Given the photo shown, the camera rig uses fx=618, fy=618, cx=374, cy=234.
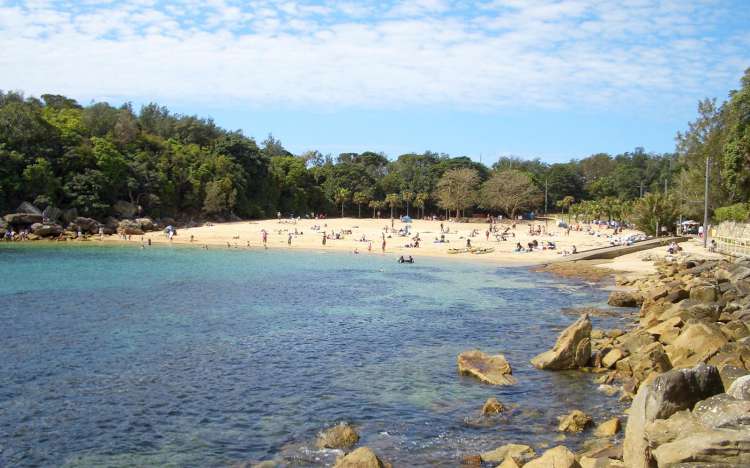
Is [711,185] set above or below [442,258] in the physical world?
above

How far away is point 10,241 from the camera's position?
6381 centimetres

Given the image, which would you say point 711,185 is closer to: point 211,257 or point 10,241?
point 211,257

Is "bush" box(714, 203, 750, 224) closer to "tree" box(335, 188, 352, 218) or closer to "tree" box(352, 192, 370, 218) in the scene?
"tree" box(352, 192, 370, 218)

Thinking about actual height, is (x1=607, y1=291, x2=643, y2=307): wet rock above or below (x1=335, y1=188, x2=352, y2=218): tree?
below

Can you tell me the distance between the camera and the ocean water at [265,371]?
1255cm

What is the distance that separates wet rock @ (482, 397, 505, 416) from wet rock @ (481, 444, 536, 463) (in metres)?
2.32

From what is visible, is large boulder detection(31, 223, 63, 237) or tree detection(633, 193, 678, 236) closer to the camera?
tree detection(633, 193, 678, 236)

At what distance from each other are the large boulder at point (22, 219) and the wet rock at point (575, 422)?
2700 inches

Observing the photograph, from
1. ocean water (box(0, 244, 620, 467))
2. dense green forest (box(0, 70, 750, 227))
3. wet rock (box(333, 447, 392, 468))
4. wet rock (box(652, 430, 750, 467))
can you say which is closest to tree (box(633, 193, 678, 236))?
dense green forest (box(0, 70, 750, 227))

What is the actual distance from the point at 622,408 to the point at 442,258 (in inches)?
1597

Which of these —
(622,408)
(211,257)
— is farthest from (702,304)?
(211,257)

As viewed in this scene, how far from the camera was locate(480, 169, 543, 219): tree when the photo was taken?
325 ft

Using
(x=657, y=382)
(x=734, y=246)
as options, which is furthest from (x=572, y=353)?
(x=734, y=246)

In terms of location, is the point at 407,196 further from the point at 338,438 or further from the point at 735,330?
the point at 338,438
